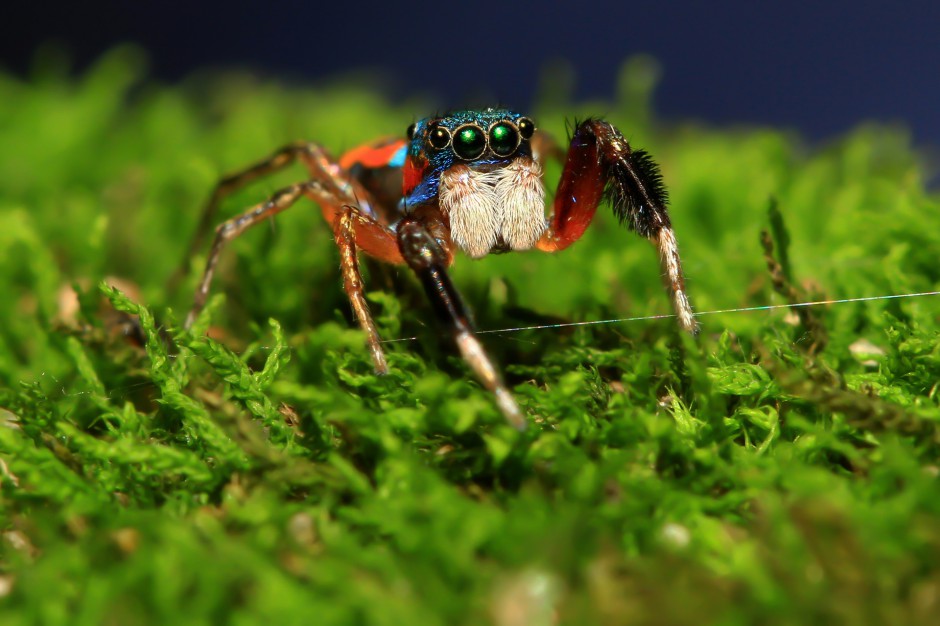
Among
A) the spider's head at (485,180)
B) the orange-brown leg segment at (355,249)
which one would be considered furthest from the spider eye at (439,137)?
the orange-brown leg segment at (355,249)

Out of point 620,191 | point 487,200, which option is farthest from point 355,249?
point 620,191

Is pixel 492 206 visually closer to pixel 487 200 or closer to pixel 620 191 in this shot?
pixel 487 200

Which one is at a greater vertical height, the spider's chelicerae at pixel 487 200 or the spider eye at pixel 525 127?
the spider eye at pixel 525 127

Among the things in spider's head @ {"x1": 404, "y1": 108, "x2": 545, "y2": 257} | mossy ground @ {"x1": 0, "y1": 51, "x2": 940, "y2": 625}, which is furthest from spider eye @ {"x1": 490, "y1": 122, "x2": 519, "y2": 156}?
mossy ground @ {"x1": 0, "y1": 51, "x2": 940, "y2": 625}

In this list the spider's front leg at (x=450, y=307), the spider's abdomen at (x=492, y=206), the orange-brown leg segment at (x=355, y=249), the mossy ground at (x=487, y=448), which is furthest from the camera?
the spider's abdomen at (x=492, y=206)

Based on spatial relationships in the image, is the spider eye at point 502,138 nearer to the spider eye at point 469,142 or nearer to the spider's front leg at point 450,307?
the spider eye at point 469,142

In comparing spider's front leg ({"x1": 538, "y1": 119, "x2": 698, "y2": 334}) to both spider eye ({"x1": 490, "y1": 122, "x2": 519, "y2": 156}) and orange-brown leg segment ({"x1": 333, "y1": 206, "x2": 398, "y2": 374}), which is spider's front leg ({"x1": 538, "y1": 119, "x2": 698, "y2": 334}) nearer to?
spider eye ({"x1": 490, "y1": 122, "x2": 519, "y2": 156})

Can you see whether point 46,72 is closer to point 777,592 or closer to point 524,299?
point 524,299
